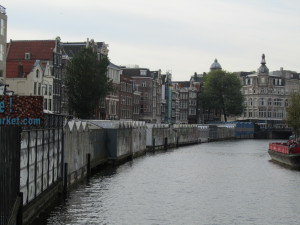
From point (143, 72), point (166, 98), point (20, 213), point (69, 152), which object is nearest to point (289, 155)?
point (69, 152)

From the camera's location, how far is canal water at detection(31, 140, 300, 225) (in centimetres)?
2912

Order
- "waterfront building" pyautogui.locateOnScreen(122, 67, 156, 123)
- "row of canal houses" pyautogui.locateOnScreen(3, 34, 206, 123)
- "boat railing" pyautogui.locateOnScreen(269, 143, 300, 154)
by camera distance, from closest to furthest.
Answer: "boat railing" pyautogui.locateOnScreen(269, 143, 300, 154), "row of canal houses" pyautogui.locateOnScreen(3, 34, 206, 123), "waterfront building" pyautogui.locateOnScreen(122, 67, 156, 123)

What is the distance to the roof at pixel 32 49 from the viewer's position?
287 ft

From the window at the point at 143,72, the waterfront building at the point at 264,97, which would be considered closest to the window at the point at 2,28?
the window at the point at 143,72

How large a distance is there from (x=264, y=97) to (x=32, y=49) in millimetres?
119594

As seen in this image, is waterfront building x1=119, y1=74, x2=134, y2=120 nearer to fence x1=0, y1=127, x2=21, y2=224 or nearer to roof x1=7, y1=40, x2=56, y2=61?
roof x1=7, y1=40, x2=56, y2=61

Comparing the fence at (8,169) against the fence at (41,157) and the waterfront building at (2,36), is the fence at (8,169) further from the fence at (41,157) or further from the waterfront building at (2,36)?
the waterfront building at (2,36)

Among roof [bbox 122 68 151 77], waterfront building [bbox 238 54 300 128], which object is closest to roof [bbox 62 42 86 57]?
roof [bbox 122 68 151 77]

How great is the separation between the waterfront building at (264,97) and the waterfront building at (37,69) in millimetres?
112948

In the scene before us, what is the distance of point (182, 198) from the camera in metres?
36.2

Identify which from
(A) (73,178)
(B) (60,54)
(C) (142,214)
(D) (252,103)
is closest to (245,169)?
(A) (73,178)

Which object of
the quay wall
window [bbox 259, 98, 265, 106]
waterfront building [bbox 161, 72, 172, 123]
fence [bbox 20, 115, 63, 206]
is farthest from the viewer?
window [bbox 259, 98, 265, 106]

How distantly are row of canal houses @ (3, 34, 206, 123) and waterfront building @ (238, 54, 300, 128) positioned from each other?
18528 mm

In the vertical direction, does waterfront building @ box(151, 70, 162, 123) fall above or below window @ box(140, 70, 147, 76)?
below
